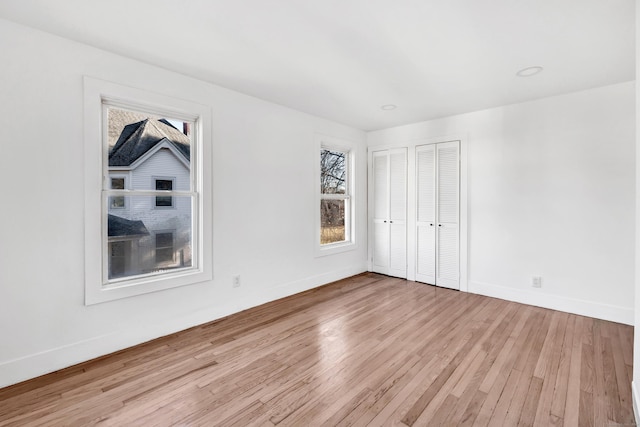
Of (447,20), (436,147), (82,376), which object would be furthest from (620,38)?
(82,376)

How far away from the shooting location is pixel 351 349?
8.39 ft

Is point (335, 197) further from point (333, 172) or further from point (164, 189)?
point (164, 189)

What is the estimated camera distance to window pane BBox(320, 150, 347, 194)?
469cm

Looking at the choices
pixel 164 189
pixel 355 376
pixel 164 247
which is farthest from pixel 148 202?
pixel 355 376

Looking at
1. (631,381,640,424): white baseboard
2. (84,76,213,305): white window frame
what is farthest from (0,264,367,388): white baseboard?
(631,381,640,424): white baseboard

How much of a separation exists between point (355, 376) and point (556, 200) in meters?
3.07

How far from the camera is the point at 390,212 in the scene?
4.97m

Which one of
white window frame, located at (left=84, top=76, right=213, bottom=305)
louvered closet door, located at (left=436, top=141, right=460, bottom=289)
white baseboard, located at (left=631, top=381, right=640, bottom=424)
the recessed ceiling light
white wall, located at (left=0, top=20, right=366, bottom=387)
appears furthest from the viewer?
louvered closet door, located at (left=436, top=141, right=460, bottom=289)

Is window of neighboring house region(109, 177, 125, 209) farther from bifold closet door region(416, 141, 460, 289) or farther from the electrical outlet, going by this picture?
the electrical outlet

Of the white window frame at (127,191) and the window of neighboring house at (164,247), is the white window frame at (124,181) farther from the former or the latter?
the window of neighboring house at (164,247)

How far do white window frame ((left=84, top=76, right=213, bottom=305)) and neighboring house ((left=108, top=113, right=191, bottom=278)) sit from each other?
0.24ft

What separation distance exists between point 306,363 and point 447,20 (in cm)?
266

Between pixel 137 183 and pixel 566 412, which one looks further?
pixel 137 183

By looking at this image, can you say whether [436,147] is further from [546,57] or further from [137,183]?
[137,183]
